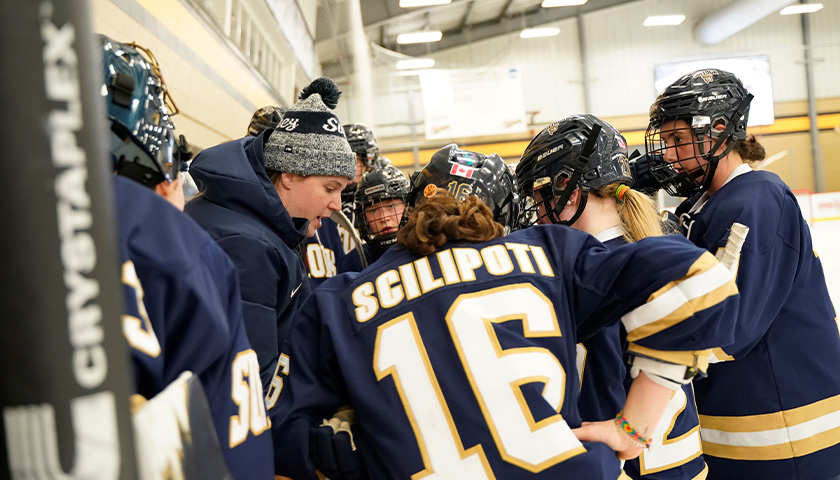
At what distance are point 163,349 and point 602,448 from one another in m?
0.79

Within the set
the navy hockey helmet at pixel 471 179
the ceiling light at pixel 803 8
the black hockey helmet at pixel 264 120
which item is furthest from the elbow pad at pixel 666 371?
the ceiling light at pixel 803 8

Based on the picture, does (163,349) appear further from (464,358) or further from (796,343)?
(796,343)

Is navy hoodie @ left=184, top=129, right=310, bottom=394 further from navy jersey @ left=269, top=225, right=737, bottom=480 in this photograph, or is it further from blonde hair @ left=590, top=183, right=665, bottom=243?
blonde hair @ left=590, top=183, right=665, bottom=243

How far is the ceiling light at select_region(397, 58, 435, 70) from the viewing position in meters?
13.7

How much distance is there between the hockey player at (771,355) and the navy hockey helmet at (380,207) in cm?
141

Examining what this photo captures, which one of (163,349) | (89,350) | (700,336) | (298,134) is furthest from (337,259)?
(89,350)

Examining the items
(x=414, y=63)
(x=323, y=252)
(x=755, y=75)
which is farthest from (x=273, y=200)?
(x=755, y=75)

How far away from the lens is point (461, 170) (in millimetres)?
1561

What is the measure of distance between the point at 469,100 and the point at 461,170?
11919 mm

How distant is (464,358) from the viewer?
3.69 feet

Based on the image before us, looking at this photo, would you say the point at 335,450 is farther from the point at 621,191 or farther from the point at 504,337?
the point at 621,191

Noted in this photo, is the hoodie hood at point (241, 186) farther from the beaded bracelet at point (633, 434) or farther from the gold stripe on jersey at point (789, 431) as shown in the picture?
the gold stripe on jersey at point (789, 431)

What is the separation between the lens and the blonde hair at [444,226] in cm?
122

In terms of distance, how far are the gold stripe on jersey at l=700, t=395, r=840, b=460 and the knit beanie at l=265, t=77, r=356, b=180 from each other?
1.38 metres
